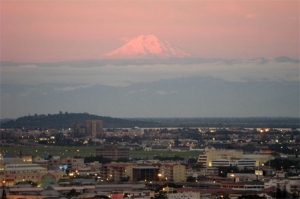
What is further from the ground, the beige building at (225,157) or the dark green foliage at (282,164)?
the beige building at (225,157)

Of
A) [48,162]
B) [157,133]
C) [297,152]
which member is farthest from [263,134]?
[48,162]

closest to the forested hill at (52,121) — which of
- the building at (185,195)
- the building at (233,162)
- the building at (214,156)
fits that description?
the building at (214,156)

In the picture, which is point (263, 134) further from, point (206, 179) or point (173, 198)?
point (173, 198)

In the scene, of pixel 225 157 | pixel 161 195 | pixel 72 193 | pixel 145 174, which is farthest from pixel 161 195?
pixel 225 157

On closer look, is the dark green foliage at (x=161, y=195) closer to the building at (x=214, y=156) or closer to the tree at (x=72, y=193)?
the tree at (x=72, y=193)

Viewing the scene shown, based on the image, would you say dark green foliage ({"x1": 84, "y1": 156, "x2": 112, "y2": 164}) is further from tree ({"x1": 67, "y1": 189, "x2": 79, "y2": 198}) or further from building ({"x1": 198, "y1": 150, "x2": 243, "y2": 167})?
tree ({"x1": 67, "y1": 189, "x2": 79, "y2": 198})

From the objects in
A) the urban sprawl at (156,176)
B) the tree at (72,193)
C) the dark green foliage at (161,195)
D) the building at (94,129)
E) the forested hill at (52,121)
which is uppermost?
the forested hill at (52,121)

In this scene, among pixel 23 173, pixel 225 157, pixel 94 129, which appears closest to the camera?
pixel 23 173

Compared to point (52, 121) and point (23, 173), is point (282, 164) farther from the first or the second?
point (52, 121)
